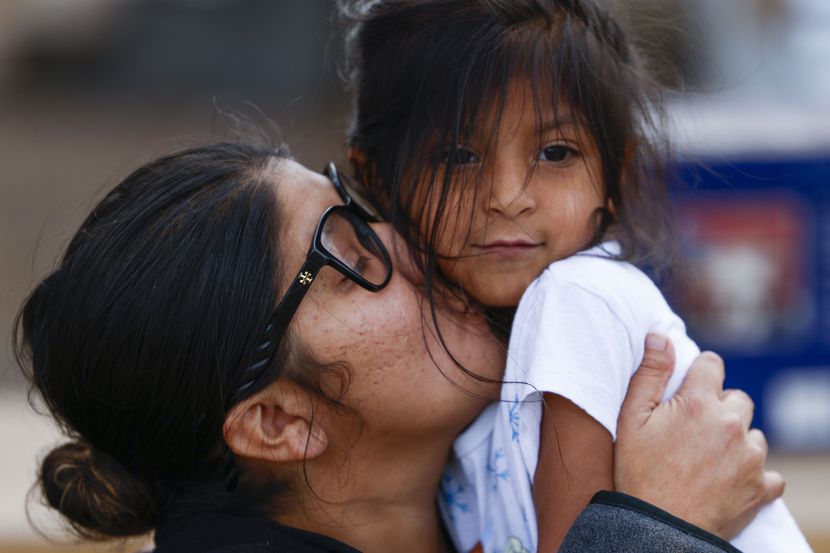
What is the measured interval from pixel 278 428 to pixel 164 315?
0.95 feet

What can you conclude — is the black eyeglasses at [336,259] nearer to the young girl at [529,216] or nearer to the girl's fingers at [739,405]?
the young girl at [529,216]

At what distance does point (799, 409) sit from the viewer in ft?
15.8

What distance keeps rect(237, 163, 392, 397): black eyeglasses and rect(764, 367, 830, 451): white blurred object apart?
331 cm

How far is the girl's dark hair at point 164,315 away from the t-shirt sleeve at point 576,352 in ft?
1.34

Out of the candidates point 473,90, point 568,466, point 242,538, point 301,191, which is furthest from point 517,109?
point 242,538

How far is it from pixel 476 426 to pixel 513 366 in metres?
0.22

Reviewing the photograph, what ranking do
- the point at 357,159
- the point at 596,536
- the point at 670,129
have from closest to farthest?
1. the point at 596,536
2. the point at 357,159
3. the point at 670,129

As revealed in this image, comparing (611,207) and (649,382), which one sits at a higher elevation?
(611,207)

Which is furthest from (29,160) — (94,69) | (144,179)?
(144,179)

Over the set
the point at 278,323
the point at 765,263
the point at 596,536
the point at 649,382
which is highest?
the point at 278,323

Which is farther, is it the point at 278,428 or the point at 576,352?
the point at 278,428

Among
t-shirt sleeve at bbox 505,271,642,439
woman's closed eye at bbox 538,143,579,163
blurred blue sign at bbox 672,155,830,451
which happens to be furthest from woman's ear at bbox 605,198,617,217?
blurred blue sign at bbox 672,155,830,451

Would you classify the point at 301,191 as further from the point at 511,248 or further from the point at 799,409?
the point at 799,409

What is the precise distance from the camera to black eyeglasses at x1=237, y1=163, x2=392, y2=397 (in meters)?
1.75
